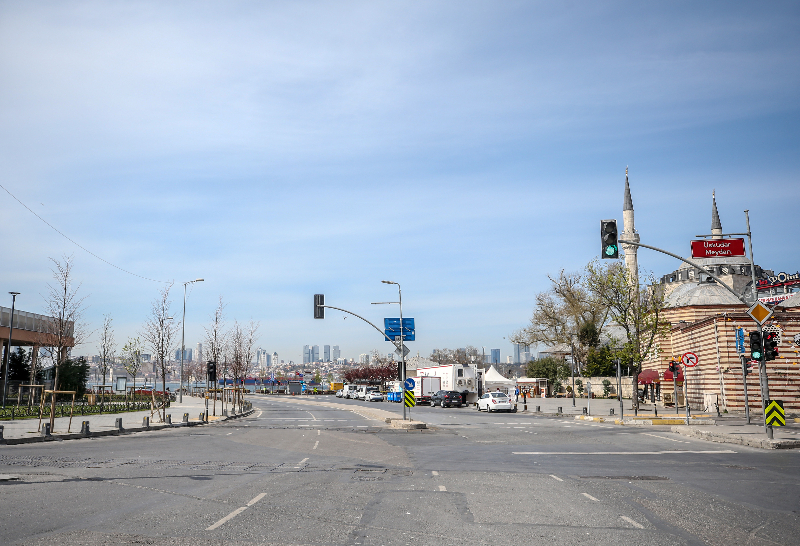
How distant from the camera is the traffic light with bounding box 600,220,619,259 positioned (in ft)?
67.6

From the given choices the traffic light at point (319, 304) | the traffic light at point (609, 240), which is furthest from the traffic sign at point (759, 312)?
the traffic light at point (319, 304)

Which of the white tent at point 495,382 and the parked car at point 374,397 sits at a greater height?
the white tent at point 495,382

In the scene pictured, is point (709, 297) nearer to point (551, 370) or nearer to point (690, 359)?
point (551, 370)

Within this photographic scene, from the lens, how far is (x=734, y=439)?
22328mm

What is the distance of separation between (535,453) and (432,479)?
22.2 ft

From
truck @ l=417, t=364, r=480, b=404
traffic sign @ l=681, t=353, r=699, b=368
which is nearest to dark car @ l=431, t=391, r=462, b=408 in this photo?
truck @ l=417, t=364, r=480, b=404

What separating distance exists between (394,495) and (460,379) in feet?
181

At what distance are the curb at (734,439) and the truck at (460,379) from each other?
1480 inches

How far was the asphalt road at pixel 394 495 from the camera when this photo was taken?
26.0 feet

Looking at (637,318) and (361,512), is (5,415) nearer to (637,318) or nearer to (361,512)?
(361,512)

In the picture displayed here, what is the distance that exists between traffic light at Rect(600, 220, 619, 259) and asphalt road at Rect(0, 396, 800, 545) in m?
6.21

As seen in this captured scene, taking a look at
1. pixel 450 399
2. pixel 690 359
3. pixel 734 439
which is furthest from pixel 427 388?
pixel 734 439

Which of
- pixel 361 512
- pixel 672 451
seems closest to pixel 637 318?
pixel 672 451

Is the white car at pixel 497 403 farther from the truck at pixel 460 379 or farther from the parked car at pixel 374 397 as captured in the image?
the parked car at pixel 374 397
